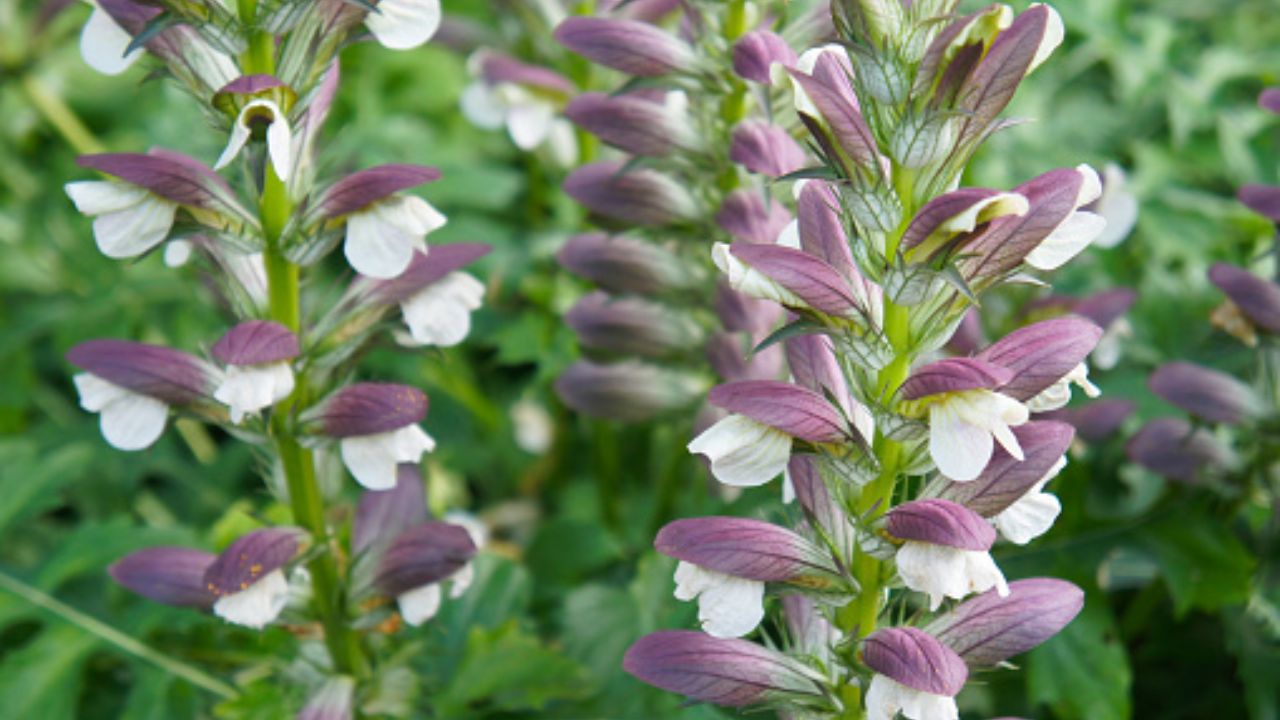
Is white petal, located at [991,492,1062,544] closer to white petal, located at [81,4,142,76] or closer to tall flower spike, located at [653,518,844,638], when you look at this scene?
tall flower spike, located at [653,518,844,638]

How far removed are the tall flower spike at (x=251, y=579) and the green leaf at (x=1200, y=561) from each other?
1.62m

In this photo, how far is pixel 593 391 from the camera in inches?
107

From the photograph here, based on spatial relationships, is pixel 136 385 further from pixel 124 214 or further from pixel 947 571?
pixel 947 571

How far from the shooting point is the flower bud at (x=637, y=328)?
2.60 m

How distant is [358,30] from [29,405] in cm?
221

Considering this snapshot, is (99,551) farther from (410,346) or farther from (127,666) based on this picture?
(410,346)

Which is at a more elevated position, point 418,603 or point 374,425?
point 374,425

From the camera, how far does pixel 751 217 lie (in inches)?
87.5

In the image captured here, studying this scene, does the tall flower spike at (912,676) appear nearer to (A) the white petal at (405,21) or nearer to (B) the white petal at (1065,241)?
(B) the white petal at (1065,241)

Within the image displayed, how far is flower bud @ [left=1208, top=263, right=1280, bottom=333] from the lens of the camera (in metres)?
2.31

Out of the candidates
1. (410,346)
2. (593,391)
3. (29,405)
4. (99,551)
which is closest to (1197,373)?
(593,391)

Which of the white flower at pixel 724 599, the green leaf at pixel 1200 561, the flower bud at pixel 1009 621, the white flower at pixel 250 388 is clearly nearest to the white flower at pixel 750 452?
the white flower at pixel 724 599

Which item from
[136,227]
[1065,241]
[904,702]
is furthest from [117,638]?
[1065,241]

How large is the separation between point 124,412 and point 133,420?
2 cm
